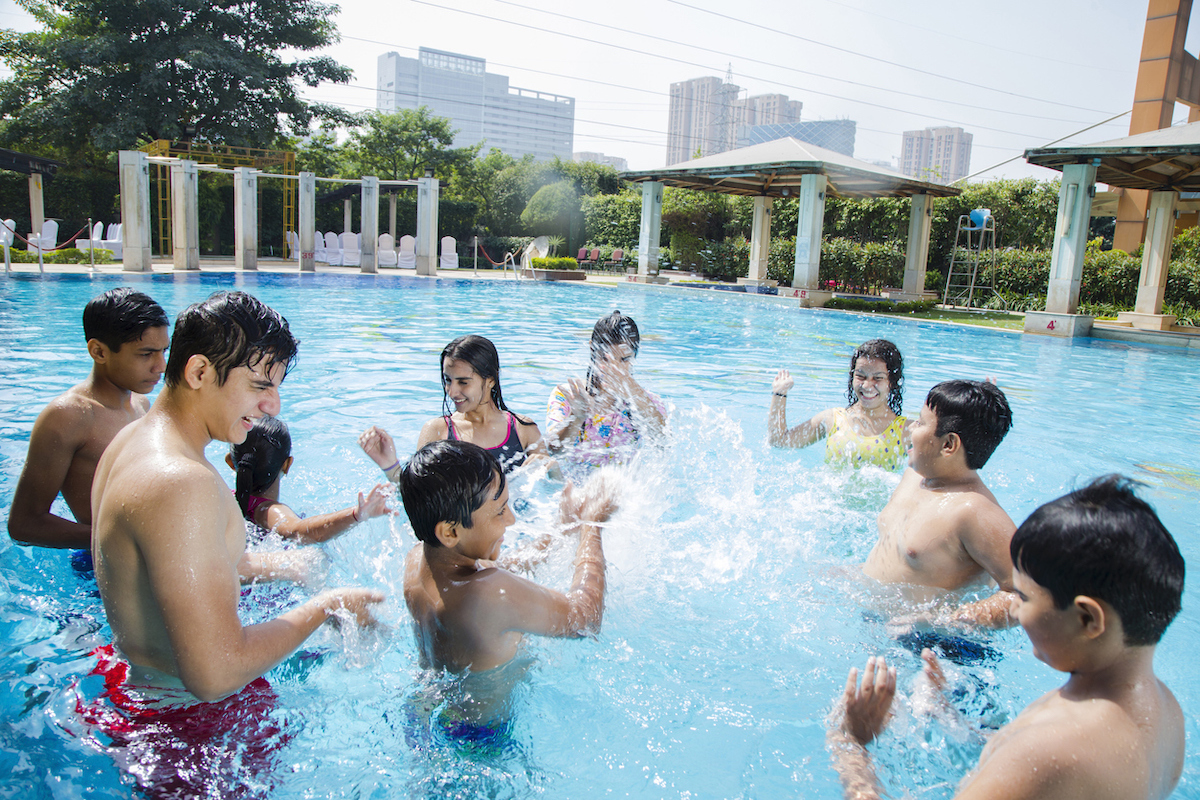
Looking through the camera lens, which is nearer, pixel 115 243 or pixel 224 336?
pixel 224 336

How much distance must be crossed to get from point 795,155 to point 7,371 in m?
18.8

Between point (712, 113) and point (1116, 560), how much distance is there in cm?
17891

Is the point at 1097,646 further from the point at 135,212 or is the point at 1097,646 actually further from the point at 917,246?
the point at 917,246

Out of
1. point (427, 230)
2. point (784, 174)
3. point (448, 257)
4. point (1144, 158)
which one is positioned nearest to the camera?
point (1144, 158)

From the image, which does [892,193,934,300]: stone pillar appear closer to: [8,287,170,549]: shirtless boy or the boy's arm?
[8,287,170,549]: shirtless boy

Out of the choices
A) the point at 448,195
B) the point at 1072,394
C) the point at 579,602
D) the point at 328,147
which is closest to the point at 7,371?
the point at 579,602

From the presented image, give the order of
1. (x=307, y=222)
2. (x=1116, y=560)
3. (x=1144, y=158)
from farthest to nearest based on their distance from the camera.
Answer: (x=307, y=222), (x=1144, y=158), (x=1116, y=560)

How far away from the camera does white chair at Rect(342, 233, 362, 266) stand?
27.9 meters

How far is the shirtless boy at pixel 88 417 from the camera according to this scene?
2.84 m

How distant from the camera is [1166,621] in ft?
4.58

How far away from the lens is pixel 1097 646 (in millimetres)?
1441

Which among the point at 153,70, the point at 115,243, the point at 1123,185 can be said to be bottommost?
the point at 115,243

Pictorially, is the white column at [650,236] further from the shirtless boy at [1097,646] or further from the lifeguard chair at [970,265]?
the shirtless boy at [1097,646]

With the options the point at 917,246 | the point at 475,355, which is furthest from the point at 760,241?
the point at 475,355
